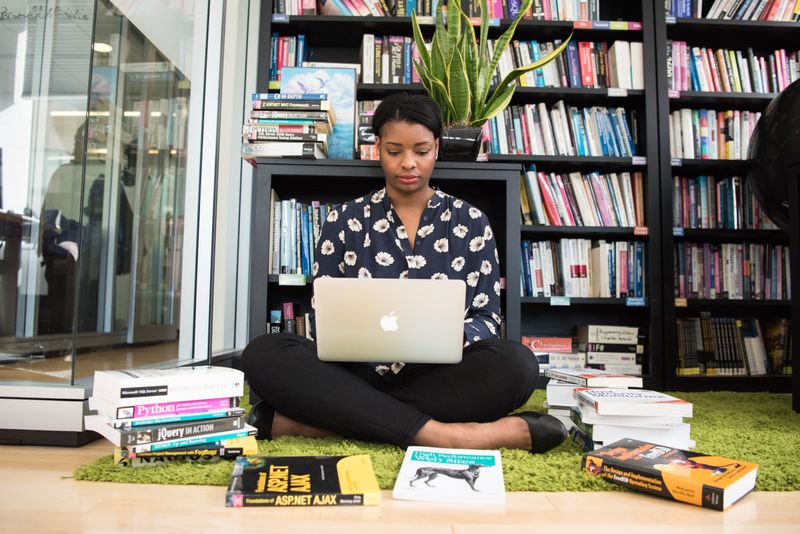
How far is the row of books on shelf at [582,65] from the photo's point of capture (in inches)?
113

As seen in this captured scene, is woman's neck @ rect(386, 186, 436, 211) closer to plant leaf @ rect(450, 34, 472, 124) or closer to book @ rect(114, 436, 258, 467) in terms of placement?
plant leaf @ rect(450, 34, 472, 124)

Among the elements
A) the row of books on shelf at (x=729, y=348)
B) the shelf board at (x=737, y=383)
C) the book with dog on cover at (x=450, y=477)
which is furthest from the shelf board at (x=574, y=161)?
the book with dog on cover at (x=450, y=477)

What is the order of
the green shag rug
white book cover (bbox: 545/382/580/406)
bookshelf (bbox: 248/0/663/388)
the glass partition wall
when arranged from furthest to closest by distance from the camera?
1. bookshelf (bbox: 248/0/663/388)
2. the glass partition wall
3. white book cover (bbox: 545/382/580/406)
4. the green shag rug

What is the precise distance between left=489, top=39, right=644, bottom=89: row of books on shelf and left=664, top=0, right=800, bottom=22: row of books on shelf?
0.30m

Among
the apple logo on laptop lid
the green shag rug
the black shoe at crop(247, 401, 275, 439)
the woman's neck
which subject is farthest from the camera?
the woman's neck

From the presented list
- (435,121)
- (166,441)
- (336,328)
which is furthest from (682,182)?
(166,441)

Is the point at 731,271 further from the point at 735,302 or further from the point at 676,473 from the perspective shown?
the point at 676,473

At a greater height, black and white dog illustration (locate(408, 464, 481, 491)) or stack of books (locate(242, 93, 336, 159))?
stack of books (locate(242, 93, 336, 159))

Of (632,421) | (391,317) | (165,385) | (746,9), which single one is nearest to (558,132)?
(746,9)

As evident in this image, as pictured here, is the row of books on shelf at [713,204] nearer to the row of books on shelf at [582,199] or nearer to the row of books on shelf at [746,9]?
the row of books on shelf at [582,199]

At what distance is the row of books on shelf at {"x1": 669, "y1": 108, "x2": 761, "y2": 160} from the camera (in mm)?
2904

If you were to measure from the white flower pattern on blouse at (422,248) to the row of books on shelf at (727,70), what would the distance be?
1859mm

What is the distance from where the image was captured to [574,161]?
9.14ft

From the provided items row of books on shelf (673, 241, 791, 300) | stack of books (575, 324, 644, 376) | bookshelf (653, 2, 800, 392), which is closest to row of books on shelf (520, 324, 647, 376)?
stack of books (575, 324, 644, 376)
